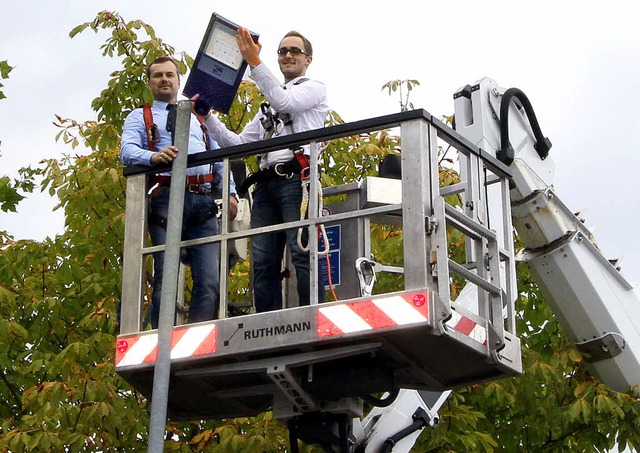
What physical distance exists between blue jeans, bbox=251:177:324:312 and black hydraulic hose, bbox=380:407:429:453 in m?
1.56

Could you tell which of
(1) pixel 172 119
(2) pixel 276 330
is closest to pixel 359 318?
(2) pixel 276 330

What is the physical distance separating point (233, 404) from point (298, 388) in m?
1.05

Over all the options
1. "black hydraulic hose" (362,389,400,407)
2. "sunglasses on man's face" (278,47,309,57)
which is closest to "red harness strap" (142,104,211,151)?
"sunglasses on man's face" (278,47,309,57)

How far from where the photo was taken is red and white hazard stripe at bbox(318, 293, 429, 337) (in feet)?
26.2

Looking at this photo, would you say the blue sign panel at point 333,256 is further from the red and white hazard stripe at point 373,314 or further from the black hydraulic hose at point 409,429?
the black hydraulic hose at point 409,429

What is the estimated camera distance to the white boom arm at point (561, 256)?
10.4 metres

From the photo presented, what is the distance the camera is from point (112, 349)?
12328mm

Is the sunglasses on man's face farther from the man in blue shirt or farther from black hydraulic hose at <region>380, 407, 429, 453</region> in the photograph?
black hydraulic hose at <region>380, 407, 429, 453</region>

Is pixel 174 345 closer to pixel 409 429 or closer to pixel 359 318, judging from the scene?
pixel 359 318

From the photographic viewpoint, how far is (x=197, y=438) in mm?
11875

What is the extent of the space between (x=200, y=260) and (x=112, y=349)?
3.58 m

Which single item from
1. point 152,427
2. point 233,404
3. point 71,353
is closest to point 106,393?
point 71,353

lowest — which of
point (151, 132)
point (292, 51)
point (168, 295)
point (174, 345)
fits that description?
point (168, 295)

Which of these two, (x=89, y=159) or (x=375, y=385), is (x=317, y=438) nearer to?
(x=375, y=385)
